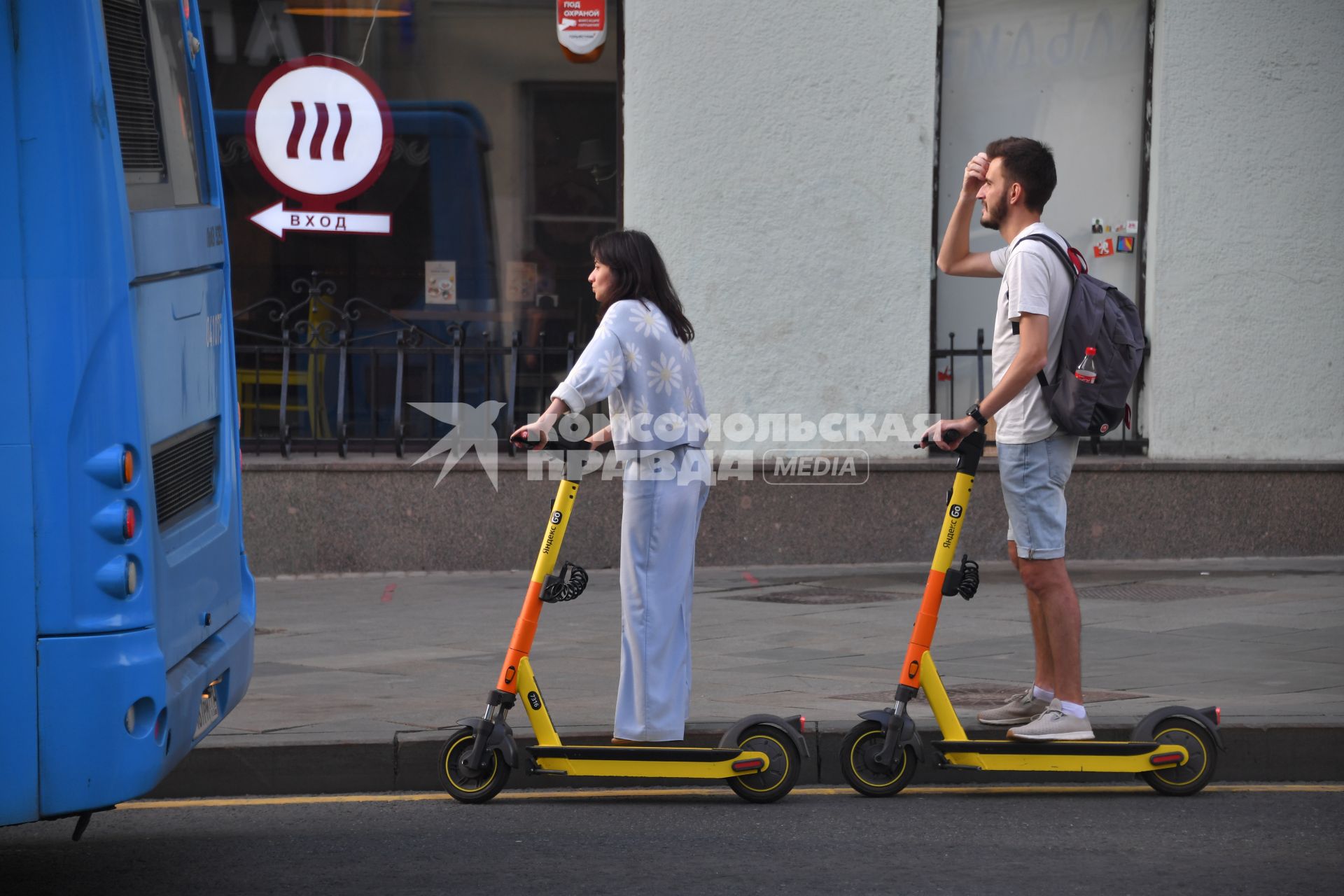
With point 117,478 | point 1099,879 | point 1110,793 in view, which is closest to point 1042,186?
point 1110,793

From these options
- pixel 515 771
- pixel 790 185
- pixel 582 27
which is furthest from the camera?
pixel 582 27

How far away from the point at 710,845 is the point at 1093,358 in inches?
82.5

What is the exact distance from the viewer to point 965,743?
532 cm

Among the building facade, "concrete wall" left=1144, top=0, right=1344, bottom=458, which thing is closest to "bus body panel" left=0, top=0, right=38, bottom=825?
the building facade

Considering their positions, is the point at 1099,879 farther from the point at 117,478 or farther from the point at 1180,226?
the point at 1180,226

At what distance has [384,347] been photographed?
11.0 meters

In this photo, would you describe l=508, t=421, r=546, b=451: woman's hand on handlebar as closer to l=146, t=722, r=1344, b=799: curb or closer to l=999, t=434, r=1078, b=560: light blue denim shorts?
l=146, t=722, r=1344, b=799: curb

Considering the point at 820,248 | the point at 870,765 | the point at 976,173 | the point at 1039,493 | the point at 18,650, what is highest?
the point at 976,173

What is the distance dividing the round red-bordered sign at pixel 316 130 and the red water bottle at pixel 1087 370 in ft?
21.6

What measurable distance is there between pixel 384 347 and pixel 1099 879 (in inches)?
291

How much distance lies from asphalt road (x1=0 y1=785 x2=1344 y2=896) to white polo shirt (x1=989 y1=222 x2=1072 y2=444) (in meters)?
1.26

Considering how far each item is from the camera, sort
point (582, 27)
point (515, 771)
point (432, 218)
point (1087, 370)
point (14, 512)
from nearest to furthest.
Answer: point (14, 512) < point (1087, 370) < point (515, 771) < point (582, 27) < point (432, 218)

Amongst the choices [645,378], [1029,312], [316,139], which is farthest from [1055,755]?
[316,139]

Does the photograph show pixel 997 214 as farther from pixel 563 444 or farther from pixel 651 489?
pixel 563 444
